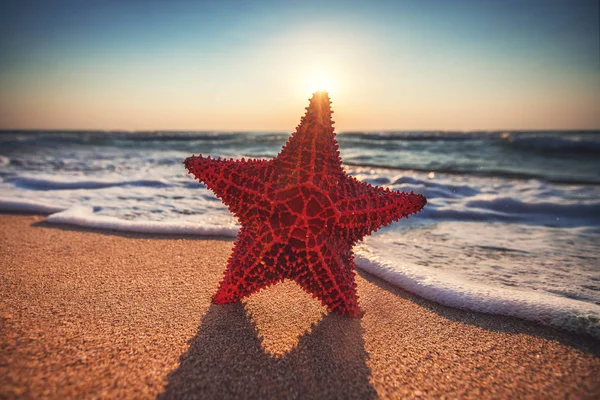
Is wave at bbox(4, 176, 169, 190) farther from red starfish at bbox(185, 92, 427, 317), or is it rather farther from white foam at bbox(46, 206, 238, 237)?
red starfish at bbox(185, 92, 427, 317)

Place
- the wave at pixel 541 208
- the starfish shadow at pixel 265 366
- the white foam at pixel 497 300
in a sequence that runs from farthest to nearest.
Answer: the wave at pixel 541 208 < the white foam at pixel 497 300 < the starfish shadow at pixel 265 366

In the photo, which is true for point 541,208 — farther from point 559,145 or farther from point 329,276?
point 559,145

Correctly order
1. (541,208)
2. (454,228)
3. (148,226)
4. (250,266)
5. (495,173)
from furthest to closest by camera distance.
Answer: (495,173)
(541,208)
(454,228)
(148,226)
(250,266)

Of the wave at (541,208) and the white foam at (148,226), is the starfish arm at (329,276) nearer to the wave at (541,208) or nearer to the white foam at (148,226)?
the white foam at (148,226)

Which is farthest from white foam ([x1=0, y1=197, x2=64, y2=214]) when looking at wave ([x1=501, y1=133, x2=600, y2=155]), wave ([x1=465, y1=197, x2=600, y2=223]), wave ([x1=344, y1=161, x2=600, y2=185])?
wave ([x1=501, y1=133, x2=600, y2=155])

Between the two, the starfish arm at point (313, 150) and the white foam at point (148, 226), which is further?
the white foam at point (148, 226)

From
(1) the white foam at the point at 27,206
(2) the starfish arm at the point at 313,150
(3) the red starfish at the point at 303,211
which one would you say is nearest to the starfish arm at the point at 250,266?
(3) the red starfish at the point at 303,211

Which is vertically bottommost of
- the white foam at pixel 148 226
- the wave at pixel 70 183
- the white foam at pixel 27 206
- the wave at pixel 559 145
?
the white foam at pixel 148 226

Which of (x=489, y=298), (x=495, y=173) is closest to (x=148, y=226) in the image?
(x=489, y=298)
